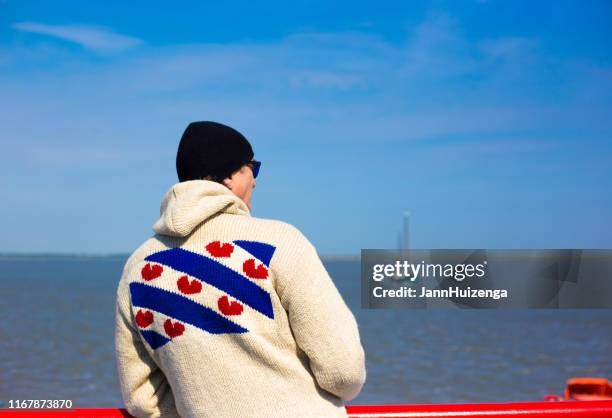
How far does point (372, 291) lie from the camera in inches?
464

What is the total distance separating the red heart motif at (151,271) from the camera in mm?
1666

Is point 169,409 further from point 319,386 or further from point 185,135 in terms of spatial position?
point 185,135

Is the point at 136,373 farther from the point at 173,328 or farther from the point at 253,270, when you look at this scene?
the point at 253,270

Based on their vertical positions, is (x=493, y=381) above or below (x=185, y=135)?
below

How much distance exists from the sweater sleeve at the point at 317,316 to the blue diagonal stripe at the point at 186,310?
0.39 feet

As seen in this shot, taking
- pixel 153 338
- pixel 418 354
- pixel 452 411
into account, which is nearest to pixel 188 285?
pixel 153 338

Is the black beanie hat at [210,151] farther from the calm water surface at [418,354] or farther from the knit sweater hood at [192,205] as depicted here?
the calm water surface at [418,354]

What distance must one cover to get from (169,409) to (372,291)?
10102mm

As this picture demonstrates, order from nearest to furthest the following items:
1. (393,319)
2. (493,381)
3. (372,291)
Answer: (372,291)
(493,381)
(393,319)

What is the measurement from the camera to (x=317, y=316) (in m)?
1.58

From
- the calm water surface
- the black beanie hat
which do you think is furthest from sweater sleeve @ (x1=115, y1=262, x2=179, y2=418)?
the calm water surface

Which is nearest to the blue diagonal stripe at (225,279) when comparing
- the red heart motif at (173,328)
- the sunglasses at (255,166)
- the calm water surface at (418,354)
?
the red heart motif at (173,328)

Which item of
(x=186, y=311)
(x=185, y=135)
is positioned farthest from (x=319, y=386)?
(x=185, y=135)

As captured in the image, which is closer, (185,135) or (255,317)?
(255,317)
